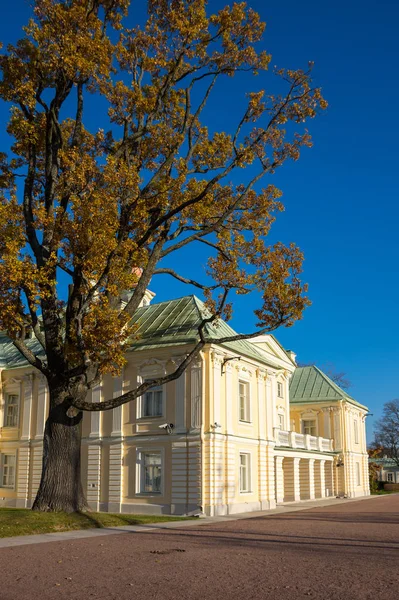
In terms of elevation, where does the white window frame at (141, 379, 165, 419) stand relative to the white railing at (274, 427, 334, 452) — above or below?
above

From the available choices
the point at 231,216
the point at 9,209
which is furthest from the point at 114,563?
the point at 231,216

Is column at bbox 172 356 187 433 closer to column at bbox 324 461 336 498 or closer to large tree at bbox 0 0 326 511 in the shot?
large tree at bbox 0 0 326 511

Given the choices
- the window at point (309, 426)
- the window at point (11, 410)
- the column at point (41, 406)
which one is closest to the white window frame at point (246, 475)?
the column at point (41, 406)

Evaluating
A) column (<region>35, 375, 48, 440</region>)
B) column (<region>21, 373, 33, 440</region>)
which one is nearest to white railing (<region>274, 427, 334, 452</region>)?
column (<region>35, 375, 48, 440</region>)

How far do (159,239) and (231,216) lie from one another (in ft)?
9.64

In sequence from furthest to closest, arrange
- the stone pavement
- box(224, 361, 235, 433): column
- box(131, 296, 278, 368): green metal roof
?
1. box(131, 296, 278, 368): green metal roof
2. box(224, 361, 235, 433): column
3. the stone pavement

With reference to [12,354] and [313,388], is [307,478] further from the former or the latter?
[12,354]

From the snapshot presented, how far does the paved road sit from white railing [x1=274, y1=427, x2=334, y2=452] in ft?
53.9

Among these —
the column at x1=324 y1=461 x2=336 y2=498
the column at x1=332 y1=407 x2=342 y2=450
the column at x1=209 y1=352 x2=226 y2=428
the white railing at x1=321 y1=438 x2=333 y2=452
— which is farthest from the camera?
the column at x1=332 y1=407 x2=342 y2=450

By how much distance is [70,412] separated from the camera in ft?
61.2

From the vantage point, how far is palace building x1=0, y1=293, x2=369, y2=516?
24.4 m

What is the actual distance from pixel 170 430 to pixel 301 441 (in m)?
15.8

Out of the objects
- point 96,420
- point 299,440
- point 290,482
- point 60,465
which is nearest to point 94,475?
point 96,420

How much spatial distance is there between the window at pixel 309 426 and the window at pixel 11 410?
24058 millimetres
